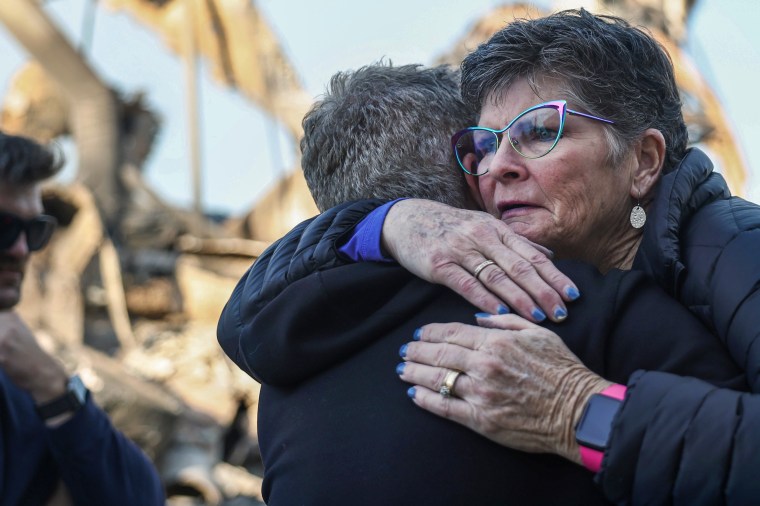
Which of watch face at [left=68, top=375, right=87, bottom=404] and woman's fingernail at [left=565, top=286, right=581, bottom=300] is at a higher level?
woman's fingernail at [left=565, top=286, right=581, bottom=300]

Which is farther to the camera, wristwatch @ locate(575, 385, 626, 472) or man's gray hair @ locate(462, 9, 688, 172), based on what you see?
man's gray hair @ locate(462, 9, 688, 172)

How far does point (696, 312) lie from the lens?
151 centimetres

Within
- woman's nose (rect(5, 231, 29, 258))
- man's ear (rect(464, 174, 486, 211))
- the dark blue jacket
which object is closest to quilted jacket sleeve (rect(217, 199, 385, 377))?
man's ear (rect(464, 174, 486, 211))

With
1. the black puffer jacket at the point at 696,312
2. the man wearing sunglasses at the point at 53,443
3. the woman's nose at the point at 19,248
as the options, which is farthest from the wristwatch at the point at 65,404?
the black puffer jacket at the point at 696,312

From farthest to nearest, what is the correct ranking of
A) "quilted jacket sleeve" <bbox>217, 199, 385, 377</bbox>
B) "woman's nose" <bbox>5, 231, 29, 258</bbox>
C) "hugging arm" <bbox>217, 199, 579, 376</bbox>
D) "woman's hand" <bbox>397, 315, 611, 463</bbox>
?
"woman's nose" <bbox>5, 231, 29, 258</bbox> < "quilted jacket sleeve" <bbox>217, 199, 385, 377</bbox> < "hugging arm" <bbox>217, 199, 579, 376</bbox> < "woman's hand" <bbox>397, 315, 611, 463</bbox>

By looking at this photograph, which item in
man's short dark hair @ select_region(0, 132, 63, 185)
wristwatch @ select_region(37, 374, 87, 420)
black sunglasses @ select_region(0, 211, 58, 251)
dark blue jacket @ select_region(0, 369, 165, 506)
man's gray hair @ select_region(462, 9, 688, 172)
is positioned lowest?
dark blue jacket @ select_region(0, 369, 165, 506)

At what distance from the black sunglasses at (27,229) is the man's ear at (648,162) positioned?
2.23 meters

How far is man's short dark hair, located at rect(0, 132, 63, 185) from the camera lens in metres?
3.31

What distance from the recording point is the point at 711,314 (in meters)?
1.48

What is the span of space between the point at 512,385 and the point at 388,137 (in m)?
0.67

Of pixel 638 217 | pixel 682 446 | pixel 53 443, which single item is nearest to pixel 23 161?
pixel 53 443

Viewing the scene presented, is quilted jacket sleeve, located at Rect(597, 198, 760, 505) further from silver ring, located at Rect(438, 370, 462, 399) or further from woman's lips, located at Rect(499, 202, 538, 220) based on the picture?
woman's lips, located at Rect(499, 202, 538, 220)

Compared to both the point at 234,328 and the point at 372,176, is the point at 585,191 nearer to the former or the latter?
the point at 372,176

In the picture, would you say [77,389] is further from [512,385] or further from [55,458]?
[512,385]
